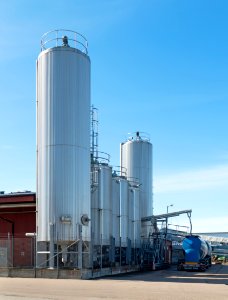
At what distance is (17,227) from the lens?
3522cm

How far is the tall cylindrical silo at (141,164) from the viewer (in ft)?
153

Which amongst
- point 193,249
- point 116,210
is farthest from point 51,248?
point 193,249

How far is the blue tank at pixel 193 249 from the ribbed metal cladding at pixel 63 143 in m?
13.2

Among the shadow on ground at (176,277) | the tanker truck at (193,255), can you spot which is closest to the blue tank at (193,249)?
the tanker truck at (193,255)

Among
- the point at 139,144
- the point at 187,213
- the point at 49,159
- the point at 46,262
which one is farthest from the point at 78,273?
the point at 139,144

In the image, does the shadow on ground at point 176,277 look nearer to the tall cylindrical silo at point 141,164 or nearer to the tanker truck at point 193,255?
the tanker truck at point 193,255

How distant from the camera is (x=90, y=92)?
1185 inches

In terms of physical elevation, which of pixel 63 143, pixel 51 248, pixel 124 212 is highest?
pixel 63 143

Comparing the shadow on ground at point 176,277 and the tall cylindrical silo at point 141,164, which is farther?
the tall cylindrical silo at point 141,164

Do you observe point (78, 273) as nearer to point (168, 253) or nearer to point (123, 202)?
point (123, 202)

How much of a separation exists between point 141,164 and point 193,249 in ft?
34.5

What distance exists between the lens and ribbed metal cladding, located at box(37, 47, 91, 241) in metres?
27.8

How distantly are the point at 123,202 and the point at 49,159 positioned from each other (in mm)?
10428

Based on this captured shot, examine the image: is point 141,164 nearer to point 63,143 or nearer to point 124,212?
point 124,212
